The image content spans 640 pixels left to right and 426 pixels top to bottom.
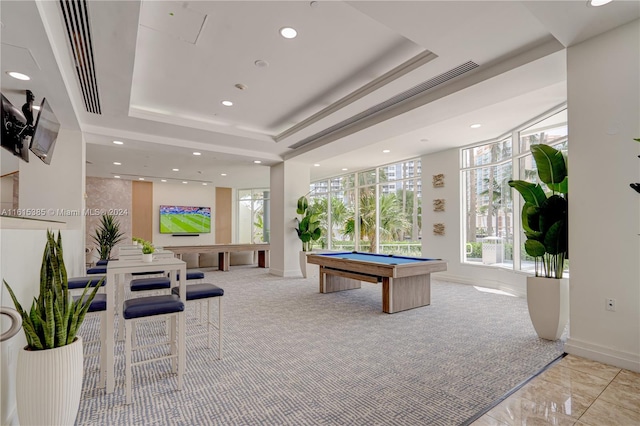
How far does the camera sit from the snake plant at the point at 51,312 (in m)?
1.64

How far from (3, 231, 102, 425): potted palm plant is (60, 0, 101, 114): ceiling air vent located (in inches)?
74.7

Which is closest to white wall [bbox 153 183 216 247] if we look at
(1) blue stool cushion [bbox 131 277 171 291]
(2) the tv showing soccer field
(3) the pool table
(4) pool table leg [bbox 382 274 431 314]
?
(2) the tv showing soccer field

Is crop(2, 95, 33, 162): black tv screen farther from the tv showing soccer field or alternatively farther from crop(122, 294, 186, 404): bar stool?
the tv showing soccer field

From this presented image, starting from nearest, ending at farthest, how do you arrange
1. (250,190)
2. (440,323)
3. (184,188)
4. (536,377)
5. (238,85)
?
1. (536,377)
2. (440,323)
3. (238,85)
4. (184,188)
5. (250,190)

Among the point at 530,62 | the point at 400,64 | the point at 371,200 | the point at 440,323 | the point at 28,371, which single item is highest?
the point at 400,64

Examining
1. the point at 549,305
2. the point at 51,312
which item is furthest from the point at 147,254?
the point at 549,305

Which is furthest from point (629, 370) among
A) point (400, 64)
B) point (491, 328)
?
point (400, 64)

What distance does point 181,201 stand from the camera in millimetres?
12391

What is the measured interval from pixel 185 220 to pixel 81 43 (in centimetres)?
1001

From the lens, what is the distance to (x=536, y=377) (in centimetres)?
250

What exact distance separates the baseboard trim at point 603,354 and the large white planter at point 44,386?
3.78 metres

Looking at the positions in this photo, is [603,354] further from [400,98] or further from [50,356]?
[50,356]

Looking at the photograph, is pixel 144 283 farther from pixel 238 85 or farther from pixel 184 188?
pixel 184 188

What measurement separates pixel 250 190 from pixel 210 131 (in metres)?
7.98
